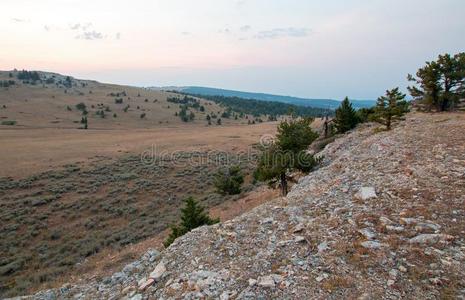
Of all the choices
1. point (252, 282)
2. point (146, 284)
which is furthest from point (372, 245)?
point (146, 284)

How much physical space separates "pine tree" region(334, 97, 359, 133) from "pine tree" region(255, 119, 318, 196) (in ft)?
44.0

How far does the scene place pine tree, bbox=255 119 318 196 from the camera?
54.7 feet

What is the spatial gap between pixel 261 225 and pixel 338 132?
23.9 m

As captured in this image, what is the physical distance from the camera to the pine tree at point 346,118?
1177 inches

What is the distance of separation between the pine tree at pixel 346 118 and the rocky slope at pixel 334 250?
61.5 feet

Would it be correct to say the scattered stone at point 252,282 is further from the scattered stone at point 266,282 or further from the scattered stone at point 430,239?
the scattered stone at point 430,239

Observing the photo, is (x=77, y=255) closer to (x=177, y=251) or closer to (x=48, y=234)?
(x=48, y=234)

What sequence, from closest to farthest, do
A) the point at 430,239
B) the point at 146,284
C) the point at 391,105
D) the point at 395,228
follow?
the point at 430,239 → the point at 146,284 → the point at 395,228 → the point at 391,105

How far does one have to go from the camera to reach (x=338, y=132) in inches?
1215

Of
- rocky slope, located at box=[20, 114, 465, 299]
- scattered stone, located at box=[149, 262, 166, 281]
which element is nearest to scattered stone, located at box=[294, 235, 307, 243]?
rocky slope, located at box=[20, 114, 465, 299]

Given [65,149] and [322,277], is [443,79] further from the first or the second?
[65,149]

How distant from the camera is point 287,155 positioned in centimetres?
1666

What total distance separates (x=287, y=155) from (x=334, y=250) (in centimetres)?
972

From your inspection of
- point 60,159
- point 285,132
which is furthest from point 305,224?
point 60,159
